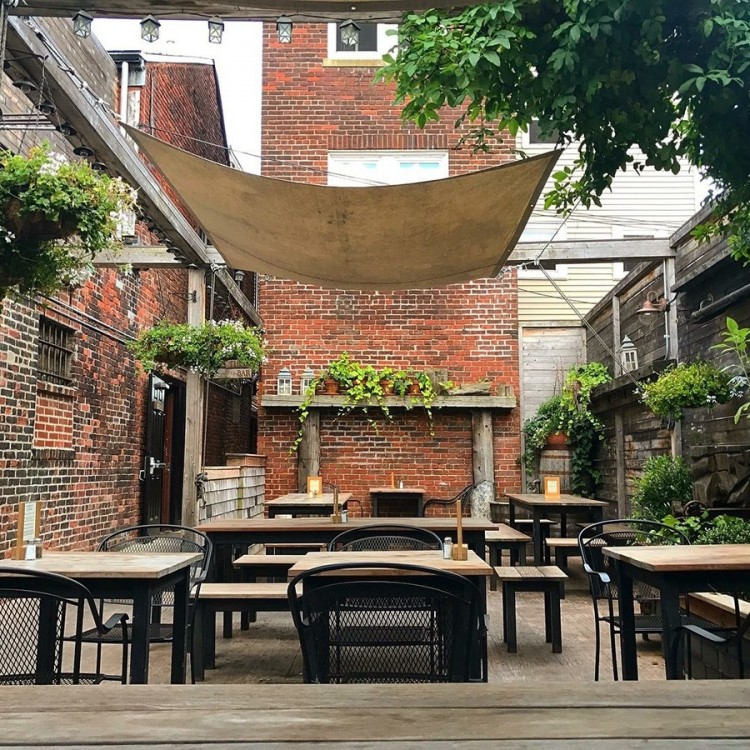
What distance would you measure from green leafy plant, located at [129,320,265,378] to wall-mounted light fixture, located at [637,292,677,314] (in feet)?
12.2

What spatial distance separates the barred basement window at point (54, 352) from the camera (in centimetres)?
632

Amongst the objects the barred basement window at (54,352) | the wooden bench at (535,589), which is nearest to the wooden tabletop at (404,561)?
the wooden bench at (535,589)

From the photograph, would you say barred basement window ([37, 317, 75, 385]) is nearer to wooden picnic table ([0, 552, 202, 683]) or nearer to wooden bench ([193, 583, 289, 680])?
wooden bench ([193, 583, 289, 680])

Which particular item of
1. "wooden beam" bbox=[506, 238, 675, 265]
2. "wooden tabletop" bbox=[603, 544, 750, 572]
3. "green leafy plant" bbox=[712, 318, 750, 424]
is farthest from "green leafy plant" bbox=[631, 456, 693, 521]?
"wooden tabletop" bbox=[603, 544, 750, 572]

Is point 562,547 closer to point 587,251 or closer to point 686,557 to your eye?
point 587,251

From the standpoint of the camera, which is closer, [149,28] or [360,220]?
[149,28]

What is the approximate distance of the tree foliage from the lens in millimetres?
2686

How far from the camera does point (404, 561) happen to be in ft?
9.87

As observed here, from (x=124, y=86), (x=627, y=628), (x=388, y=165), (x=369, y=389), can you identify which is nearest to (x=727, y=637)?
(x=627, y=628)

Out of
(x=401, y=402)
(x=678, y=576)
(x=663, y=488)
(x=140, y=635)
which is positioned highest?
(x=401, y=402)

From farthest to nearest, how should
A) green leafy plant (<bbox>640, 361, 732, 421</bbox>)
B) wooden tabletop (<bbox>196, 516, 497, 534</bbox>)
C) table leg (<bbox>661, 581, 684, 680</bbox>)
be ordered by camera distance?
green leafy plant (<bbox>640, 361, 732, 421</bbox>), wooden tabletop (<bbox>196, 516, 497, 534</bbox>), table leg (<bbox>661, 581, 684, 680</bbox>)

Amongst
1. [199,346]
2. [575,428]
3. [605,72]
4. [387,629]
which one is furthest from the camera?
[575,428]

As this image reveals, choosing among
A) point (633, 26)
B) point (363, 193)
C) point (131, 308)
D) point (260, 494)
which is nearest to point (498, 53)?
point (633, 26)

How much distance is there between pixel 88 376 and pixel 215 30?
14.3 ft
